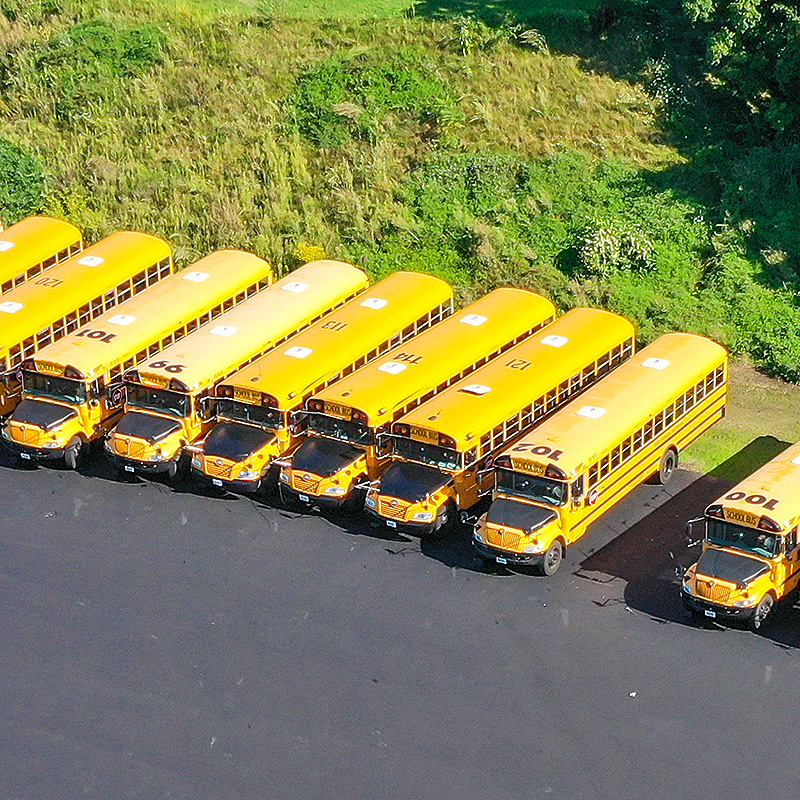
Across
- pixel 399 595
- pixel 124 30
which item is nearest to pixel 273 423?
pixel 399 595

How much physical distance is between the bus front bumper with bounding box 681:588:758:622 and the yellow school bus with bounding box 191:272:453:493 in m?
9.73

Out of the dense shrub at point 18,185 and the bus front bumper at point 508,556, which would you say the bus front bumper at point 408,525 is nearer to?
the bus front bumper at point 508,556

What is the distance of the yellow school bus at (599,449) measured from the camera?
2967cm

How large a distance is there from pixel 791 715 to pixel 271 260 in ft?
75.0

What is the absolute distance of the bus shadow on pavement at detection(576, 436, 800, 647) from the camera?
93.0ft

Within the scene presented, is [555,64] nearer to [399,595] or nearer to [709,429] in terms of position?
[709,429]

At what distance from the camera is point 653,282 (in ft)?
135

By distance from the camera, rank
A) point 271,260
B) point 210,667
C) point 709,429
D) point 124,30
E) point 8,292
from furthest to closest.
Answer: point 124,30 → point 271,260 → point 8,292 → point 709,429 → point 210,667

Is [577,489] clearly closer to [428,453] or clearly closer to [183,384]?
[428,453]

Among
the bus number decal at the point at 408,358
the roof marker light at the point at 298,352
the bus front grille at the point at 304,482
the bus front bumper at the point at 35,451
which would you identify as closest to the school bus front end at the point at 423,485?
the bus front grille at the point at 304,482

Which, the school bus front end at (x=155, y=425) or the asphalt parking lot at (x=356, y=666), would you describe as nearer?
the asphalt parking lot at (x=356, y=666)

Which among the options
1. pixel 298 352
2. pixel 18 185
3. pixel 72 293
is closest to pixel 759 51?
pixel 298 352

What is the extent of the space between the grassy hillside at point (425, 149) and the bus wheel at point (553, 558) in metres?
10.7

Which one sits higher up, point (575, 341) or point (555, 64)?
point (555, 64)
